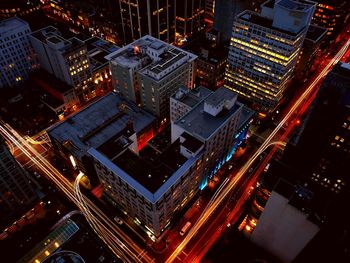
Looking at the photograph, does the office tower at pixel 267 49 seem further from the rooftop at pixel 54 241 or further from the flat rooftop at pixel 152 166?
the rooftop at pixel 54 241

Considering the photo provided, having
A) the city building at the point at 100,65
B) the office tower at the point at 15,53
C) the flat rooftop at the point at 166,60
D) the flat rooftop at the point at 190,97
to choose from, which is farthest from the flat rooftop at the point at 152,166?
the office tower at the point at 15,53

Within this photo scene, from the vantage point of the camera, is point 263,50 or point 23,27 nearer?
point 263,50

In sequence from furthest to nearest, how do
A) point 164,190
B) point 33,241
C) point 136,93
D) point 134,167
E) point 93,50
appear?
1. point 93,50
2. point 136,93
3. point 33,241
4. point 134,167
5. point 164,190

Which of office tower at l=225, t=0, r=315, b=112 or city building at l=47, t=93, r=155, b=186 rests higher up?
office tower at l=225, t=0, r=315, b=112

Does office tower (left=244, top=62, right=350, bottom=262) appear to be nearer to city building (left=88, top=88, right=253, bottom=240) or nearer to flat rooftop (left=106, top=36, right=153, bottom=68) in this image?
city building (left=88, top=88, right=253, bottom=240)

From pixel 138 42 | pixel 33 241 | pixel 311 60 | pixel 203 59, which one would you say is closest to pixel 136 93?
pixel 138 42

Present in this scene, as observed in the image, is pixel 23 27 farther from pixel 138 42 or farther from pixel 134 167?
pixel 134 167

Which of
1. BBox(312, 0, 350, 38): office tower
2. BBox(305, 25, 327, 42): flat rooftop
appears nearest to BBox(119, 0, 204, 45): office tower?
BBox(305, 25, 327, 42): flat rooftop

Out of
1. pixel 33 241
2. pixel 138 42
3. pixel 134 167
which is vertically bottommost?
pixel 33 241
